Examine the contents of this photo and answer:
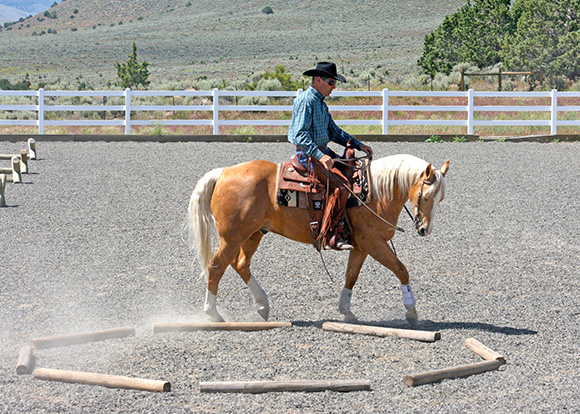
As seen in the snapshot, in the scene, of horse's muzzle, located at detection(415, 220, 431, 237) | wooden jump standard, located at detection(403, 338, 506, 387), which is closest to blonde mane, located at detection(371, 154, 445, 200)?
horse's muzzle, located at detection(415, 220, 431, 237)

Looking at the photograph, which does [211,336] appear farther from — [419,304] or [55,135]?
[55,135]

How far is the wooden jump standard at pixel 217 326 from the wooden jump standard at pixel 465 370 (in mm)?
1409

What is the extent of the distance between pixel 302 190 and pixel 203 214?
0.86 meters

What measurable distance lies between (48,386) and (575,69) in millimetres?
35953

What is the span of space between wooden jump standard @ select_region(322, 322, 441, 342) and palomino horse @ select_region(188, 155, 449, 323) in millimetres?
354

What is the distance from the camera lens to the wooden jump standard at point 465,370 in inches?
178

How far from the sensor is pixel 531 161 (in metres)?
16.5

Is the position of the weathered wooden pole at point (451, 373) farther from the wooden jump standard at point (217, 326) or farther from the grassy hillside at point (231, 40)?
the grassy hillside at point (231, 40)

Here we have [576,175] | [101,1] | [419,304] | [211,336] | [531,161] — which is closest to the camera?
[211,336]

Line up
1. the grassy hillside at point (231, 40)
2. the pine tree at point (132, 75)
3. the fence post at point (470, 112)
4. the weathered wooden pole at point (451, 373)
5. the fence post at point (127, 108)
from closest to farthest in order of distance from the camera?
1. the weathered wooden pole at point (451, 373)
2. the fence post at point (470, 112)
3. the fence post at point (127, 108)
4. the pine tree at point (132, 75)
5. the grassy hillside at point (231, 40)

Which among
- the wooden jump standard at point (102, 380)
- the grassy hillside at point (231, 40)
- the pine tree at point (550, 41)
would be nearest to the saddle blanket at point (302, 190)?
the wooden jump standard at point (102, 380)

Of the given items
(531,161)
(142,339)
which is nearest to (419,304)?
(142,339)

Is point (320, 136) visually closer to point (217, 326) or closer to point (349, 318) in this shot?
point (349, 318)

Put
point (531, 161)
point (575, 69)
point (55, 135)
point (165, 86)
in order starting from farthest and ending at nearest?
1. point (165, 86)
2. point (575, 69)
3. point (55, 135)
4. point (531, 161)
